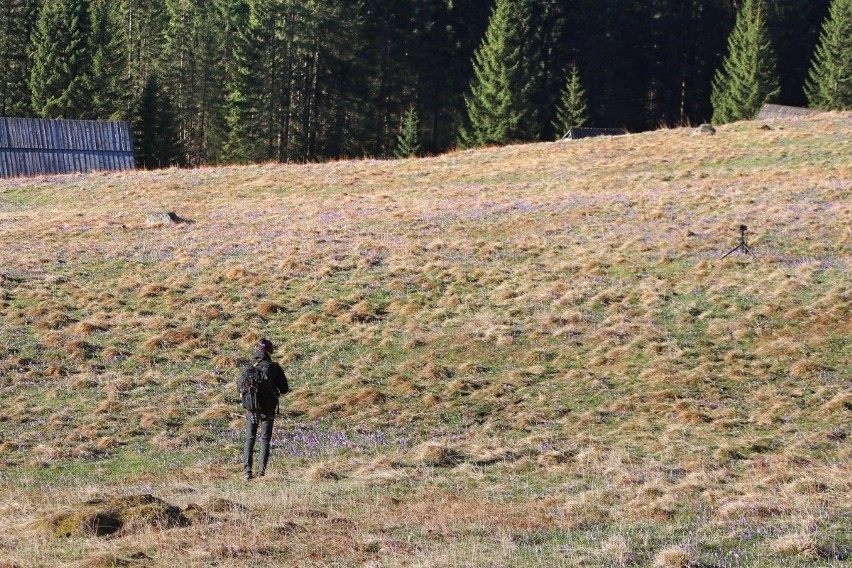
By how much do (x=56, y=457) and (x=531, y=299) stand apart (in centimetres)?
1385

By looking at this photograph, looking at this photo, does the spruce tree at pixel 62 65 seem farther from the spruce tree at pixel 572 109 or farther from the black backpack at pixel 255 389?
the black backpack at pixel 255 389

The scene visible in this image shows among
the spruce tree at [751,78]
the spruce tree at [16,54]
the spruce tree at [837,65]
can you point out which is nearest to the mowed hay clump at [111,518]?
the spruce tree at [16,54]

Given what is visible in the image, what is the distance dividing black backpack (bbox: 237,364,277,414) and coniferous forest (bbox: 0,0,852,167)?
2231 inches

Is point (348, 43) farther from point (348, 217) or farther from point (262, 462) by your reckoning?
point (262, 462)

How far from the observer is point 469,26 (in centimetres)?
9219

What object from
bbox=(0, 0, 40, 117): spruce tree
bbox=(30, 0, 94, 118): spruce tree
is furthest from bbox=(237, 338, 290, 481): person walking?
bbox=(0, 0, 40, 117): spruce tree

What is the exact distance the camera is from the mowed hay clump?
1058cm

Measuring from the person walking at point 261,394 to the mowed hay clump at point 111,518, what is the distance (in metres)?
3.26

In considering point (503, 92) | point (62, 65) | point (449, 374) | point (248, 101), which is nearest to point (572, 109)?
point (503, 92)

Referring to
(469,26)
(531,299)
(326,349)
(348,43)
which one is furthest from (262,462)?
(469,26)

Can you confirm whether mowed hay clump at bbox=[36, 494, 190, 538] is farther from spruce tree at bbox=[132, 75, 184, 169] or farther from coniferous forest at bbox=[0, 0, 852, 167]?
coniferous forest at bbox=[0, 0, 852, 167]

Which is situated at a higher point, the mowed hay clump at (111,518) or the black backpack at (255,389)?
the black backpack at (255,389)

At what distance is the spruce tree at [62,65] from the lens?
2872 inches

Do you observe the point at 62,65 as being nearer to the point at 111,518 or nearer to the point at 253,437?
the point at 253,437
